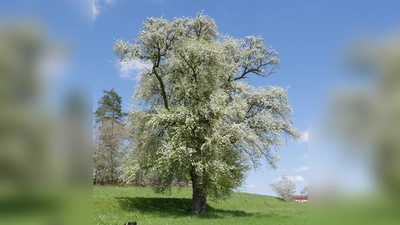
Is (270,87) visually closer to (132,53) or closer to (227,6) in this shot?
(132,53)

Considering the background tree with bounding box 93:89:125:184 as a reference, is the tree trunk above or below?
below

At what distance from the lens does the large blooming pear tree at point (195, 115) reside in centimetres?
1584

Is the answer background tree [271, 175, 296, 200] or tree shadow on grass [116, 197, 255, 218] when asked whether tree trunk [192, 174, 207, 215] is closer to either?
tree shadow on grass [116, 197, 255, 218]

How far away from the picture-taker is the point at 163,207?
60.7 ft

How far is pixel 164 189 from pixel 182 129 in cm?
406

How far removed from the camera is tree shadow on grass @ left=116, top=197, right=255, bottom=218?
16.0 meters

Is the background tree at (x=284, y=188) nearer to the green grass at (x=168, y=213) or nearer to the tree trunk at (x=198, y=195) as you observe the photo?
the green grass at (x=168, y=213)
